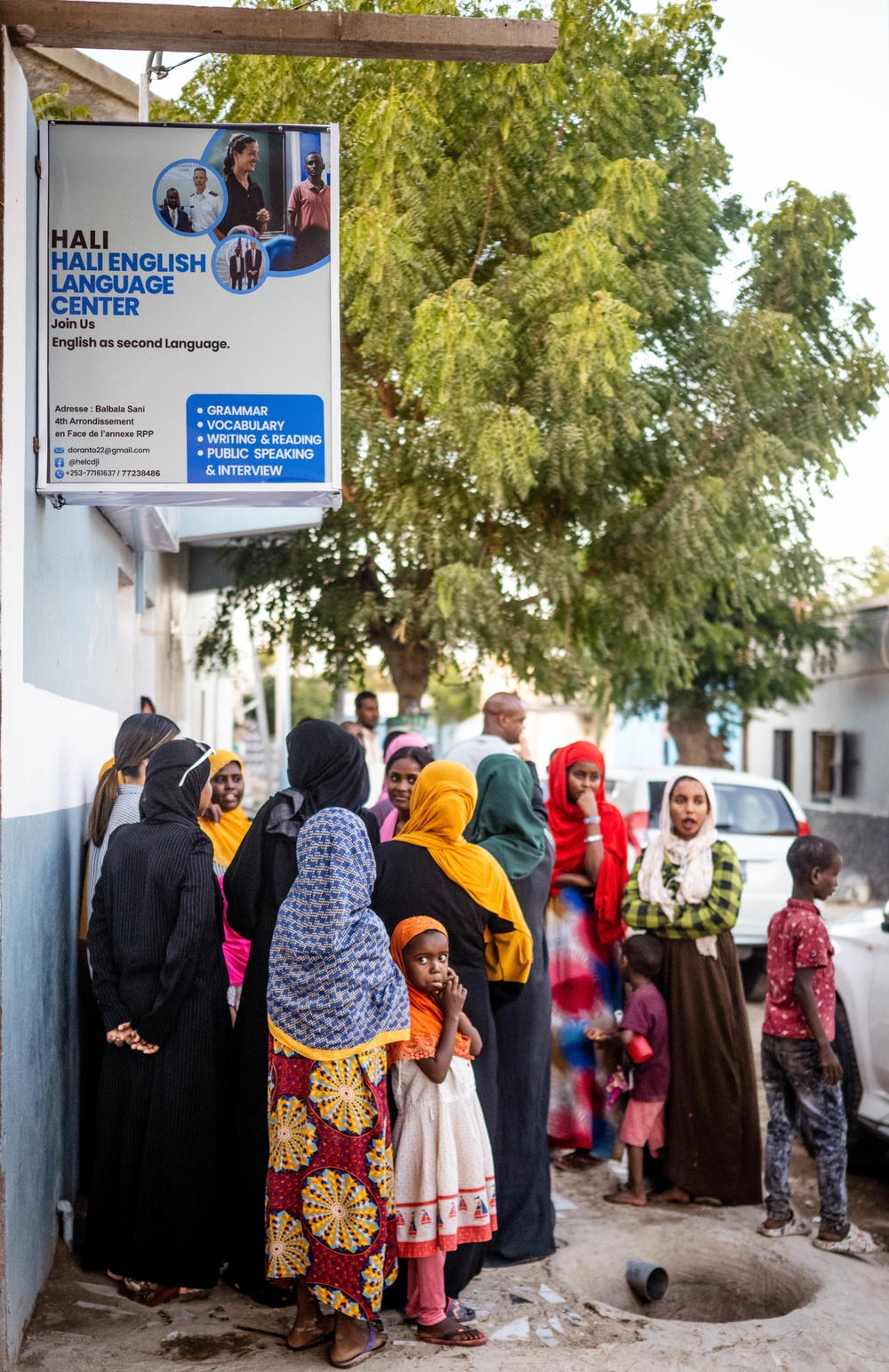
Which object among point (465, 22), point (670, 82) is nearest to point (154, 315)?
point (465, 22)

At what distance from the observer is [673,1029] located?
528cm

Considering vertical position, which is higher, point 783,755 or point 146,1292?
point 783,755

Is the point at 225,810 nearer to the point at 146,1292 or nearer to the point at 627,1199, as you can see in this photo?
the point at 146,1292

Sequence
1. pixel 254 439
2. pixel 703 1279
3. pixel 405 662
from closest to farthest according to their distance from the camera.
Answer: pixel 254 439 < pixel 703 1279 < pixel 405 662

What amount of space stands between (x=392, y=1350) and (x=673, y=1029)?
197cm

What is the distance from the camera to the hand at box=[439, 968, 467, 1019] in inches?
149

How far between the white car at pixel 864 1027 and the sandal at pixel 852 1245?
0.58 m

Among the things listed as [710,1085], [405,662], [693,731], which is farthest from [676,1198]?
[693,731]

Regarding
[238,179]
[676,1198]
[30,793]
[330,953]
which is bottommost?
[676,1198]

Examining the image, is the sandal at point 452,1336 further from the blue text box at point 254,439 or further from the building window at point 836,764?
the building window at point 836,764

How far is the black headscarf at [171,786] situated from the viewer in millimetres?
3951

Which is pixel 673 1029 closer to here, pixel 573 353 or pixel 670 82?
pixel 573 353

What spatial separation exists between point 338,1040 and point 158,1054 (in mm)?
728

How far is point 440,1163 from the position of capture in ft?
12.3
